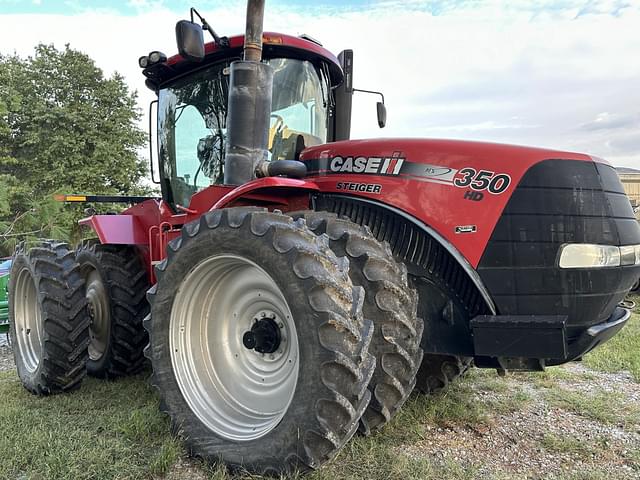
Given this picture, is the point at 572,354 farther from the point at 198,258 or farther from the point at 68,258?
the point at 68,258

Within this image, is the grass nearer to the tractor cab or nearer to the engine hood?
the engine hood

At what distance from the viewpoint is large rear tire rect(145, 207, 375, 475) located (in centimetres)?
229

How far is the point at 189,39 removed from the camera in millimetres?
3070

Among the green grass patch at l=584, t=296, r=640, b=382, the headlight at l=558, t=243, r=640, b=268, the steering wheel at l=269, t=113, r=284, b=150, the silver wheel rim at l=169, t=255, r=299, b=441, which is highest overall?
the steering wheel at l=269, t=113, r=284, b=150

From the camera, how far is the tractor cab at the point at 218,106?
369cm

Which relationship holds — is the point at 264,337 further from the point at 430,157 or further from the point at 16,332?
the point at 16,332

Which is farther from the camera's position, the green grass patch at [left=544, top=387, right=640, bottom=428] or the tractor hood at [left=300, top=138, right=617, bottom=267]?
the green grass patch at [left=544, top=387, right=640, bottom=428]

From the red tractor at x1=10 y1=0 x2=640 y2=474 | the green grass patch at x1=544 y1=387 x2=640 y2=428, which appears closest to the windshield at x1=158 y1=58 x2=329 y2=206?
the red tractor at x1=10 y1=0 x2=640 y2=474

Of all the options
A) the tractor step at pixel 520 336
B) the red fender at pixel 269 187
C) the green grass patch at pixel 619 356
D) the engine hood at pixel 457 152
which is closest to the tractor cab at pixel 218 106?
the red fender at pixel 269 187

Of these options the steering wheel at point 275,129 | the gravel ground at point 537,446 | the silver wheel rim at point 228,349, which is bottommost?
the gravel ground at point 537,446

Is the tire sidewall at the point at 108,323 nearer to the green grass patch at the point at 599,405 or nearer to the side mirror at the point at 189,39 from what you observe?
the side mirror at the point at 189,39

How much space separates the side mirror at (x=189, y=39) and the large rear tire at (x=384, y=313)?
1.28 meters

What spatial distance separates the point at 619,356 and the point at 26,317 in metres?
5.66

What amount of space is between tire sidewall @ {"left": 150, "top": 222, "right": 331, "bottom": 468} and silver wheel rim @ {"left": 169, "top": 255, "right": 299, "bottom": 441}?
0.15ft
